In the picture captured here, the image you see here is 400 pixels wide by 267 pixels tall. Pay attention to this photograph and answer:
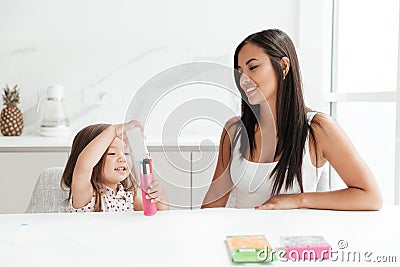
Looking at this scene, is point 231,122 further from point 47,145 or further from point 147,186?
point 47,145

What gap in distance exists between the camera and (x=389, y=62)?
227 cm

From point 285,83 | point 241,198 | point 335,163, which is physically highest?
point 285,83

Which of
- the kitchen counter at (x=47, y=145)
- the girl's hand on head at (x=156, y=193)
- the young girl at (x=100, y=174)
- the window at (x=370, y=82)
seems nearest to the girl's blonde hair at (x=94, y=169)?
the young girl at (x=100, y=174)

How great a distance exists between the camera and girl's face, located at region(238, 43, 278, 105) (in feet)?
4.79

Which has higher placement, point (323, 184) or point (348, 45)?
point (348, 45)

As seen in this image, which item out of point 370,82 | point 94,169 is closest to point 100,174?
point 94,169

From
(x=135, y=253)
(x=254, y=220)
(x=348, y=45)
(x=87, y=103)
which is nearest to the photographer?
(x=135, y=253)

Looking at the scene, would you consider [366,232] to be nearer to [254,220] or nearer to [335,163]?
[254,220]

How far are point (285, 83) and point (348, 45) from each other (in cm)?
144

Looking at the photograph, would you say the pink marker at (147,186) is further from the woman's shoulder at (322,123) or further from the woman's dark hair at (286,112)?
the woman's shoulder at (322,123)

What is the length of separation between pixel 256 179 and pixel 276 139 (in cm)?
13

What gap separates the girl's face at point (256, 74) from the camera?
146 cm

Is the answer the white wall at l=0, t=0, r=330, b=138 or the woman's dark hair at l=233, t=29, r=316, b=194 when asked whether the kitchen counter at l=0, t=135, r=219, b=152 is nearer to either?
the white wall at l=0, t=0, r=330, b=138

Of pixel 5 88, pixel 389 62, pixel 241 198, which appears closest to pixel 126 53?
pixel 5 88
